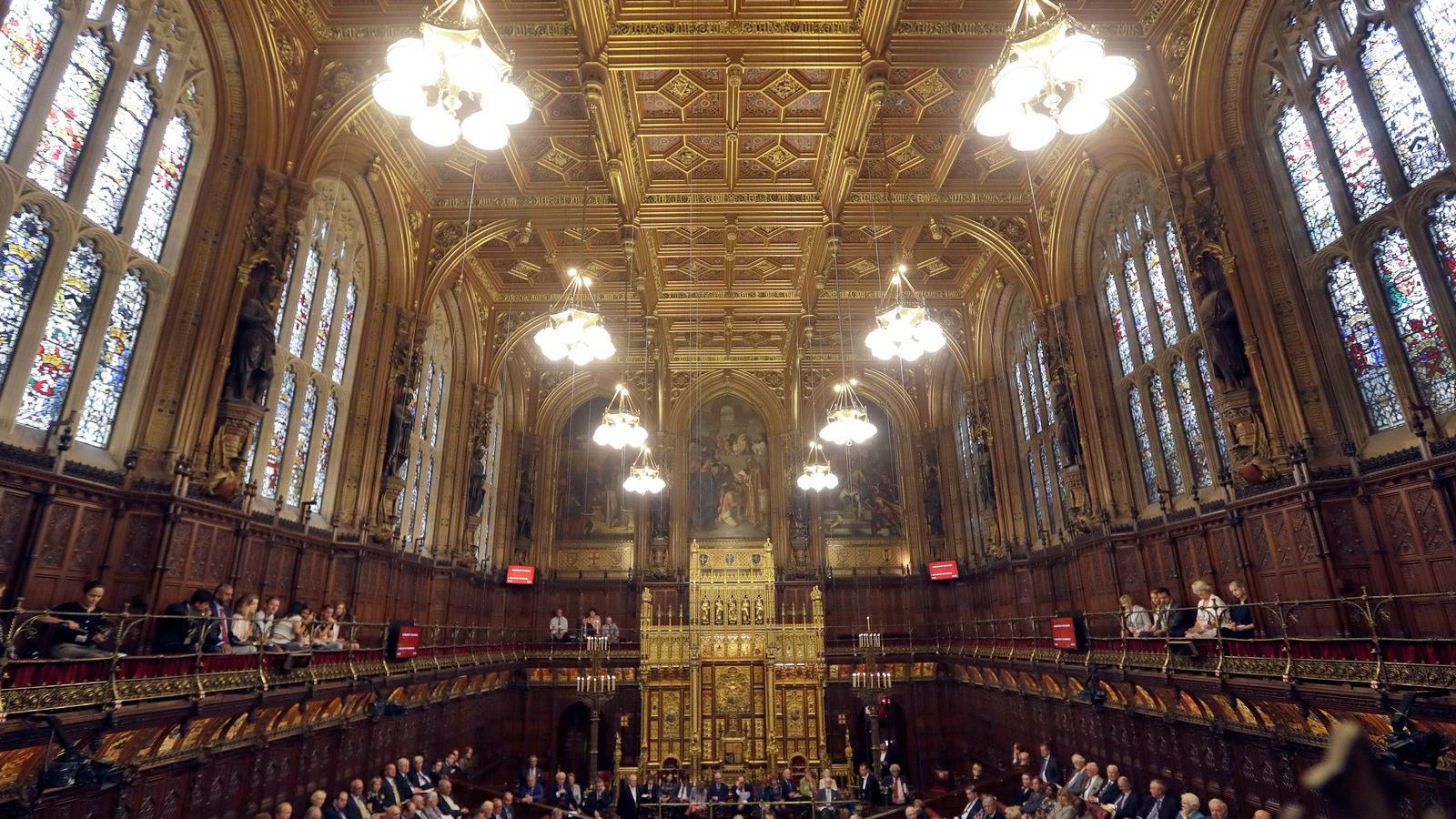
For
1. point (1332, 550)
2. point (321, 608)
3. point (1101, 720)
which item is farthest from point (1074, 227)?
point (321, 608)

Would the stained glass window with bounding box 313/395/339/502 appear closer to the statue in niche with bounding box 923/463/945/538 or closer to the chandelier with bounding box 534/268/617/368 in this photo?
the chandelier with bounding box 534/268/617/368

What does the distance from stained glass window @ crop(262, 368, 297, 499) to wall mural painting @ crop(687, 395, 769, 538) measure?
47.4ft

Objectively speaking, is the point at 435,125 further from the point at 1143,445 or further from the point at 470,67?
the point at 1143,445

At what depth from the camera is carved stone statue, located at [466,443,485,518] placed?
20.5 meters

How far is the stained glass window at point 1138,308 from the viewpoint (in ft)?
47.6

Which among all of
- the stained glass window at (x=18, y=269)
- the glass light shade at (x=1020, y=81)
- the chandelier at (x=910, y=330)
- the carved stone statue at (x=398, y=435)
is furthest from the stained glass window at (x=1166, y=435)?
the stained glass window at (x=18, y=269)

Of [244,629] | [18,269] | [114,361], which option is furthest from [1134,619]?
[18,269]

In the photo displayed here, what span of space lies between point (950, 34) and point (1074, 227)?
625 cm

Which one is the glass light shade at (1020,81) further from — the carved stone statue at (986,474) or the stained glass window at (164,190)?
the carved stone statue at (986,474)

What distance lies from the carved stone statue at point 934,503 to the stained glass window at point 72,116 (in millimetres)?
22823

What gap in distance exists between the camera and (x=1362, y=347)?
9.87 m

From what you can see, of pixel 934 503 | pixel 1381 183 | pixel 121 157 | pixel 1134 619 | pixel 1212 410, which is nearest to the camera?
pixel 1381 183

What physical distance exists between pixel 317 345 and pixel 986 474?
57.9 feet

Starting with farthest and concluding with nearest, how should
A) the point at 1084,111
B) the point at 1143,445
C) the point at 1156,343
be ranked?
1. the point at 1143,445
2. the point at 1156,343
3. the point at 1084,111
